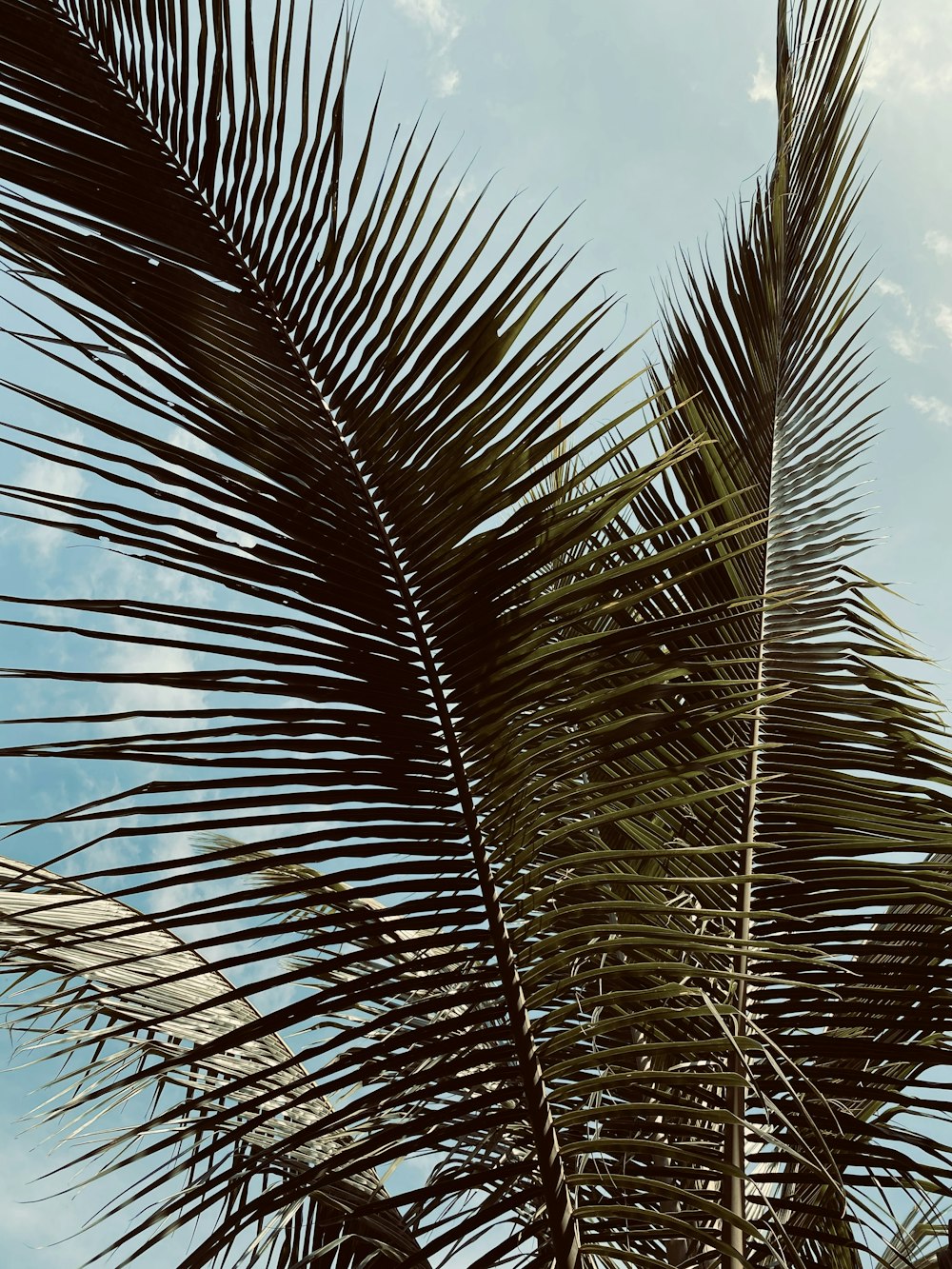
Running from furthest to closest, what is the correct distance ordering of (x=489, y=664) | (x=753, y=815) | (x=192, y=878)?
(x=753, y=815), (x=489, y=664), (x=192, y=878)

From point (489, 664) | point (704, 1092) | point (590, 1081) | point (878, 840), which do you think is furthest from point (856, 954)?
point (489, 664)

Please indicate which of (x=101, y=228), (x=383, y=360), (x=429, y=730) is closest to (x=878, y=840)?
(x=429, y=730)

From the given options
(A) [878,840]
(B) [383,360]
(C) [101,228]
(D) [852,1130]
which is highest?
(C) [101,228]

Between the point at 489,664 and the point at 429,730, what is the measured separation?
0.08 meters

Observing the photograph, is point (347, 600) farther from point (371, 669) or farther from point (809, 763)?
point (809, 763)

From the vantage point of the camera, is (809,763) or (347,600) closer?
(347,600)

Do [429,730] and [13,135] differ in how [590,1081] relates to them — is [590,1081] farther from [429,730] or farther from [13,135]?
[13,135]

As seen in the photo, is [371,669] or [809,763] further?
[809,763]

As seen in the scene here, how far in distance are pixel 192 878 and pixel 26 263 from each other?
21.9 inches

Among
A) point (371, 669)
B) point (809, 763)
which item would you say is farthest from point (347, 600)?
point (809, 763)

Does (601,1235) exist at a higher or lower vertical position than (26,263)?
lower

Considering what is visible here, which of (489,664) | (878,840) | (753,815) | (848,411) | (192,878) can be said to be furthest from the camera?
(848,411)

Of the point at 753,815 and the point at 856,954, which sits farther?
the point at 753,815

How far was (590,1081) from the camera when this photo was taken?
0.96 metres
